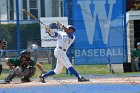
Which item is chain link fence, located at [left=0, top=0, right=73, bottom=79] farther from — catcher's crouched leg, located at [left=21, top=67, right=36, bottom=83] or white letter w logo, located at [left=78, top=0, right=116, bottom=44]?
catcher's crouched leg, located at [left=21, top=67, right=36, bottom=83]

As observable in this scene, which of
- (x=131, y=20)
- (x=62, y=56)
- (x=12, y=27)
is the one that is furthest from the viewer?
(x=131, y=20)

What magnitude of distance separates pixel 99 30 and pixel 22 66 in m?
5.97

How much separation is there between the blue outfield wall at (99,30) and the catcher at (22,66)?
16.8 ft

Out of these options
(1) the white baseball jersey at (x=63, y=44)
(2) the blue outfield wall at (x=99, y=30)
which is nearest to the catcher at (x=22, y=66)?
(1) the white baseball jersey at (x=63, y=44)

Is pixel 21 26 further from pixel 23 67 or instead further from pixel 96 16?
pixel 23 67

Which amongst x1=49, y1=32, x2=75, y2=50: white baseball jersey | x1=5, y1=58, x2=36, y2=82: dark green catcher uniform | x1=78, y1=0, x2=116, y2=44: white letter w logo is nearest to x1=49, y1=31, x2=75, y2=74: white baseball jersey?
x1=49, y1=32, x2=75, y2=50: white baseball jersey

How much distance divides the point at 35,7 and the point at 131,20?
5.94 meters

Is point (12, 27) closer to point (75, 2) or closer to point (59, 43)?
point (75, 2)

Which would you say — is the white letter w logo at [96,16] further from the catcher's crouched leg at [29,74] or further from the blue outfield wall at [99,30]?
the catcher's crouched leg at [29,74]

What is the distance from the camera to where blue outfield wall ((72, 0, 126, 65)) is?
20891mm

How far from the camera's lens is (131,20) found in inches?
1065

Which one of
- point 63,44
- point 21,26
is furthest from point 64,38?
point 21,26

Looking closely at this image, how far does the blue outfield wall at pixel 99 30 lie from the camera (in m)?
20.9

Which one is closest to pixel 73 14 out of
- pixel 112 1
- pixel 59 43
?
pixel 112 1
